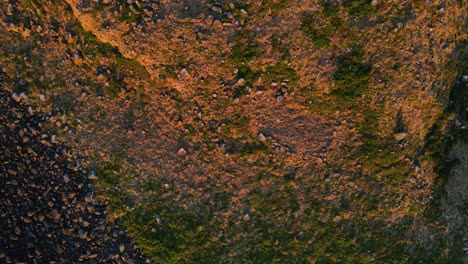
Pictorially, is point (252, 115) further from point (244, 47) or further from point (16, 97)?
point (16, 97)

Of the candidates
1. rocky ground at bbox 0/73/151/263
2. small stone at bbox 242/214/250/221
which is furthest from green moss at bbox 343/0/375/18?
rocky ground at bbox 0/73/151/263

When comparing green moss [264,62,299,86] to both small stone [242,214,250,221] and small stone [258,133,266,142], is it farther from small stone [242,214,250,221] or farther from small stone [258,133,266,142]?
small stone [242,214,250,221]

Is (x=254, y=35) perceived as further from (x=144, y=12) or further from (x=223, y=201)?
(x=223, y=201)

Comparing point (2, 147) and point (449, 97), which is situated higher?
point (449, 97)

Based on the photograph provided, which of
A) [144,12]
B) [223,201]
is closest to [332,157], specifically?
[223,201]

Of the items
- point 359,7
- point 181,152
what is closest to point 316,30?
point 359,7

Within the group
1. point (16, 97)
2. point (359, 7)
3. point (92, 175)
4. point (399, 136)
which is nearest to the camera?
point (359, 7)

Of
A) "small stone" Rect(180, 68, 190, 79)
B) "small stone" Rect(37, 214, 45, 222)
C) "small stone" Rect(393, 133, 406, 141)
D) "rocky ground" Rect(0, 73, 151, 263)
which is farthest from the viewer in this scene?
"small stone" Rect(37, 214, 45, 222)

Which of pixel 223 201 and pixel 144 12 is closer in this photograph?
pixel 144 12
